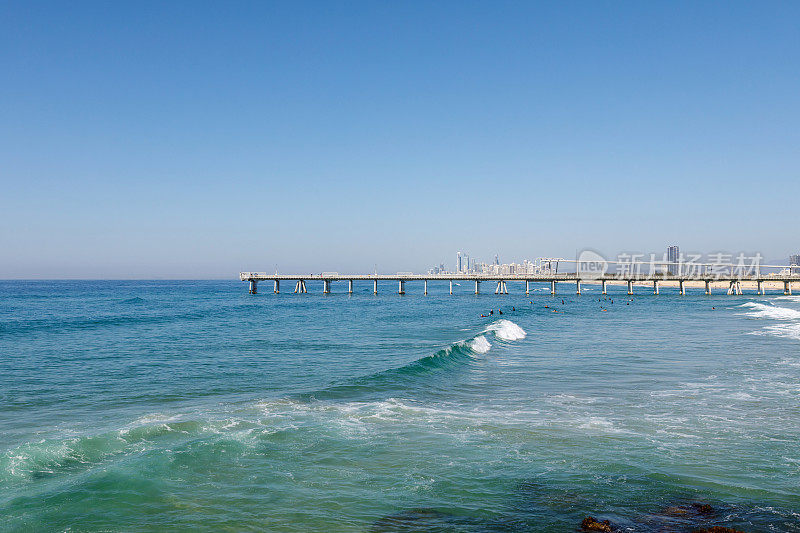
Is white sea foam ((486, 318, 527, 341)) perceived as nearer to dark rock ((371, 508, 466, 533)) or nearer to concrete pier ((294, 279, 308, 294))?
dark rock ((371, 508, 466, 533))

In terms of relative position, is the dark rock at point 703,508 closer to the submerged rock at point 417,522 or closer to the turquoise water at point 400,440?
the turquoise water at point 400,440

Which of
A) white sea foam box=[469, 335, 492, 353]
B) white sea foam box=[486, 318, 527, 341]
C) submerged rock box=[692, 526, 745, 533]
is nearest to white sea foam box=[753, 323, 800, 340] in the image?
white sea foam box=[486, 318, 527, 341]

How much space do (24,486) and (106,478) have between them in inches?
53.5

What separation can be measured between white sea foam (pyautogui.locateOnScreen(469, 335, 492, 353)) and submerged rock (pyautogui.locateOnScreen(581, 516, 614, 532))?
2076 cm

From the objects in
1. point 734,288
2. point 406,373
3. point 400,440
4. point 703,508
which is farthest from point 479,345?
point 734,288

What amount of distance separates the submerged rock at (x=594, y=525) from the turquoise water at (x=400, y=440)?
0.14 metres

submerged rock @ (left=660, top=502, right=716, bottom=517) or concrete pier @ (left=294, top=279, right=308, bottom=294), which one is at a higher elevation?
concrete pier @ (left=294, top=279, right=308, bottom=294)

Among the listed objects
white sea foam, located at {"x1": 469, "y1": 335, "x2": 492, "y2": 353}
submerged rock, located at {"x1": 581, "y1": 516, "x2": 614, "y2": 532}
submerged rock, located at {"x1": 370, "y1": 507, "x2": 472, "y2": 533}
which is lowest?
white sea foam, located at {"x1": 469, "y1": 335, "x2": 492, "y2": 353}

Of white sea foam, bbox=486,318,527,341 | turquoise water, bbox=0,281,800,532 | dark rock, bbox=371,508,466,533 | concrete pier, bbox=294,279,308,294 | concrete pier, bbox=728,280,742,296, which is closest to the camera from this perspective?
dark rock, bbox=371,508,466,533

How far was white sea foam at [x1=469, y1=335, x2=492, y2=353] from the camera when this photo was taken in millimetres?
29516

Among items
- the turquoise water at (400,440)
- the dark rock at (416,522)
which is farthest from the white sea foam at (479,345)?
the dark rock at (416,522)

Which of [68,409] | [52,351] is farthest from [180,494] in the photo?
[52,351]

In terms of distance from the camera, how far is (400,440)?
13.1 m

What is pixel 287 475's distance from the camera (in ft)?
35.6
